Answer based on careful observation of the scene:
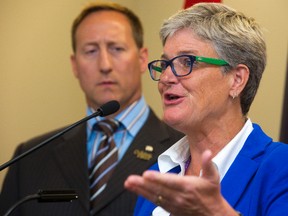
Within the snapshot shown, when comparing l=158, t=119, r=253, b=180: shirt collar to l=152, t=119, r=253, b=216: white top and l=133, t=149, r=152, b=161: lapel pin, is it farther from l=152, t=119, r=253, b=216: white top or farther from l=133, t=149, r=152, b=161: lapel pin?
l=133, t=149, r=152, b=161: lapel pin

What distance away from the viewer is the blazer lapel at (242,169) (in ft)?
4.87

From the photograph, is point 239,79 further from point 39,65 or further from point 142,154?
point 39,65

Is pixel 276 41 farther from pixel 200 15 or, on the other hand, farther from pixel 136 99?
pixel 200 15

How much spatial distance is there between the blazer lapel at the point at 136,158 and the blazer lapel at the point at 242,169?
932 millimetres

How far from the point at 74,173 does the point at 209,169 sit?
4.85 ft

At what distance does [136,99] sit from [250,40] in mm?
1090

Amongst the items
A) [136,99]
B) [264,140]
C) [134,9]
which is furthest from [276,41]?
[264,140]

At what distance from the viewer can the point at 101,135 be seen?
2.62m

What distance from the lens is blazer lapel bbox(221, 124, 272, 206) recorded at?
148 centimetres

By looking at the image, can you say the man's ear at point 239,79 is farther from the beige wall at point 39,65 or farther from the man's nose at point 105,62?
the beige wall at point 39,65

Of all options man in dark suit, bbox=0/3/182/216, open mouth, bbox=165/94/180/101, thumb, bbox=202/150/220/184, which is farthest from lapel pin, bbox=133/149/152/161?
thumb, bbox=202/150/220/184

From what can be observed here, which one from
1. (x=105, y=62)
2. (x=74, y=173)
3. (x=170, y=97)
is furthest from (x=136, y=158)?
(x=170, y=97)

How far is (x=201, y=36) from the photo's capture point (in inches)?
65.4

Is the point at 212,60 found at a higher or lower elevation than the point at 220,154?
higher
